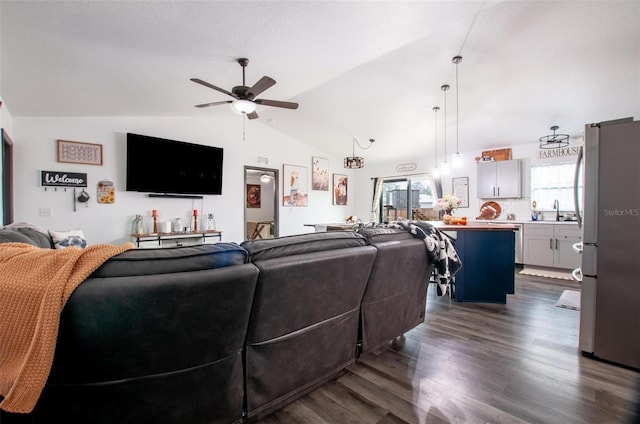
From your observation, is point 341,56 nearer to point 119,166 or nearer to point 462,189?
point 119,166

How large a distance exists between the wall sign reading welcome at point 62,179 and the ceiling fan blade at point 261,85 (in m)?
3.12

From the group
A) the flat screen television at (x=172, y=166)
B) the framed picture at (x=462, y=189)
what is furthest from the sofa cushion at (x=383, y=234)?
the framed picture at (x=462, y=189)

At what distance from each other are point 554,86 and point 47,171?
280 inches

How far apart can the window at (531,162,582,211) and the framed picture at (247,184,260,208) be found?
6985 millimetres

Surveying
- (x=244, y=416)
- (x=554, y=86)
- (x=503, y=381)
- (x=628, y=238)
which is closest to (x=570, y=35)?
(x=554, y=86)

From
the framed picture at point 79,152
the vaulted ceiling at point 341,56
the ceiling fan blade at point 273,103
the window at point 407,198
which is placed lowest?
the window at point 407,198

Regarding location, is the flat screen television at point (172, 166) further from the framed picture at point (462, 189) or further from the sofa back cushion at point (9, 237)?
the framed picture at point (462, 189)

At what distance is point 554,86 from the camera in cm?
390

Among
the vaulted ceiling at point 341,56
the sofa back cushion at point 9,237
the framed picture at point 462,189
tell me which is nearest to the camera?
the sofa back cushion at point 9,237

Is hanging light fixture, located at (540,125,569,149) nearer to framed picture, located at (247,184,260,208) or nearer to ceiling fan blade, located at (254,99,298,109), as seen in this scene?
ceiling fan blade, located at (254,99,298,109)

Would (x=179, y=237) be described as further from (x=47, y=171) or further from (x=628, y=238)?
(x=628, y=238)

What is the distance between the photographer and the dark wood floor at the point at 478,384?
4.98 feet

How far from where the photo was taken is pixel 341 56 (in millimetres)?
3203

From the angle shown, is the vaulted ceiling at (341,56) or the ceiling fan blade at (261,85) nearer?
the vaulted ceiling at (341,56)
